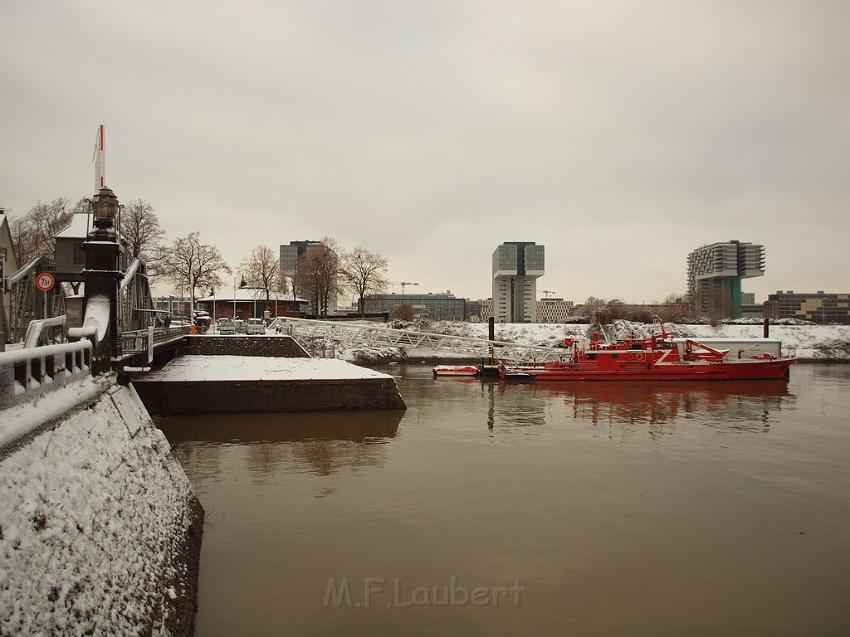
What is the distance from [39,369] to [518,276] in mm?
170548

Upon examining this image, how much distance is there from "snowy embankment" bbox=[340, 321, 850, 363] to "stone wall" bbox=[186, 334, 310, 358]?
62.7 feet

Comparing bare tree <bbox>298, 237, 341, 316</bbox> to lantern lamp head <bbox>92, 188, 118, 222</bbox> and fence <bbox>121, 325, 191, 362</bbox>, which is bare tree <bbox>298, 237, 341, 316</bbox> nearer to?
fence <bbox>121, 325, 191, 362</bbox>

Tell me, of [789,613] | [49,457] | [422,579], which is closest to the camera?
[49,457]

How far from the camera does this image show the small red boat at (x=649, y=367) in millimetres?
35259

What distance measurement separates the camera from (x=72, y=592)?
429cm

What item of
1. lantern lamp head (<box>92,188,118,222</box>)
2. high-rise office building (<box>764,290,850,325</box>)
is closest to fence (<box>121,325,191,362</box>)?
lantern lamp head (<box>92,188,118,222</box>)

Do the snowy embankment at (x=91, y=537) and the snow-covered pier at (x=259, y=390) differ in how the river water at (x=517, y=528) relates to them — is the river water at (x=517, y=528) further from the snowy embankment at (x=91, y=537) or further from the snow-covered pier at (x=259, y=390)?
the snowy embankment at (x=91, y=537)

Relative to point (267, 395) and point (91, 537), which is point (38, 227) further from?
point (91, 537)

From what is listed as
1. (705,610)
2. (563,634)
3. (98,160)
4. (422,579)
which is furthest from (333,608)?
(98,160)

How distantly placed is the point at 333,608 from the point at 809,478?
11.7 metres

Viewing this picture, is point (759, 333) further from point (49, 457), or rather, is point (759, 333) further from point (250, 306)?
point (49, 457)

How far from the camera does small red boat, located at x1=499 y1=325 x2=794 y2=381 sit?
35.3 meters

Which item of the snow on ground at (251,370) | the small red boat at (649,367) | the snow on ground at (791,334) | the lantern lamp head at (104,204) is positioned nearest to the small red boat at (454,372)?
the small red boat at (649,367)

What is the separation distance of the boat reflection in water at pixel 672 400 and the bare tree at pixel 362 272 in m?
39.6
